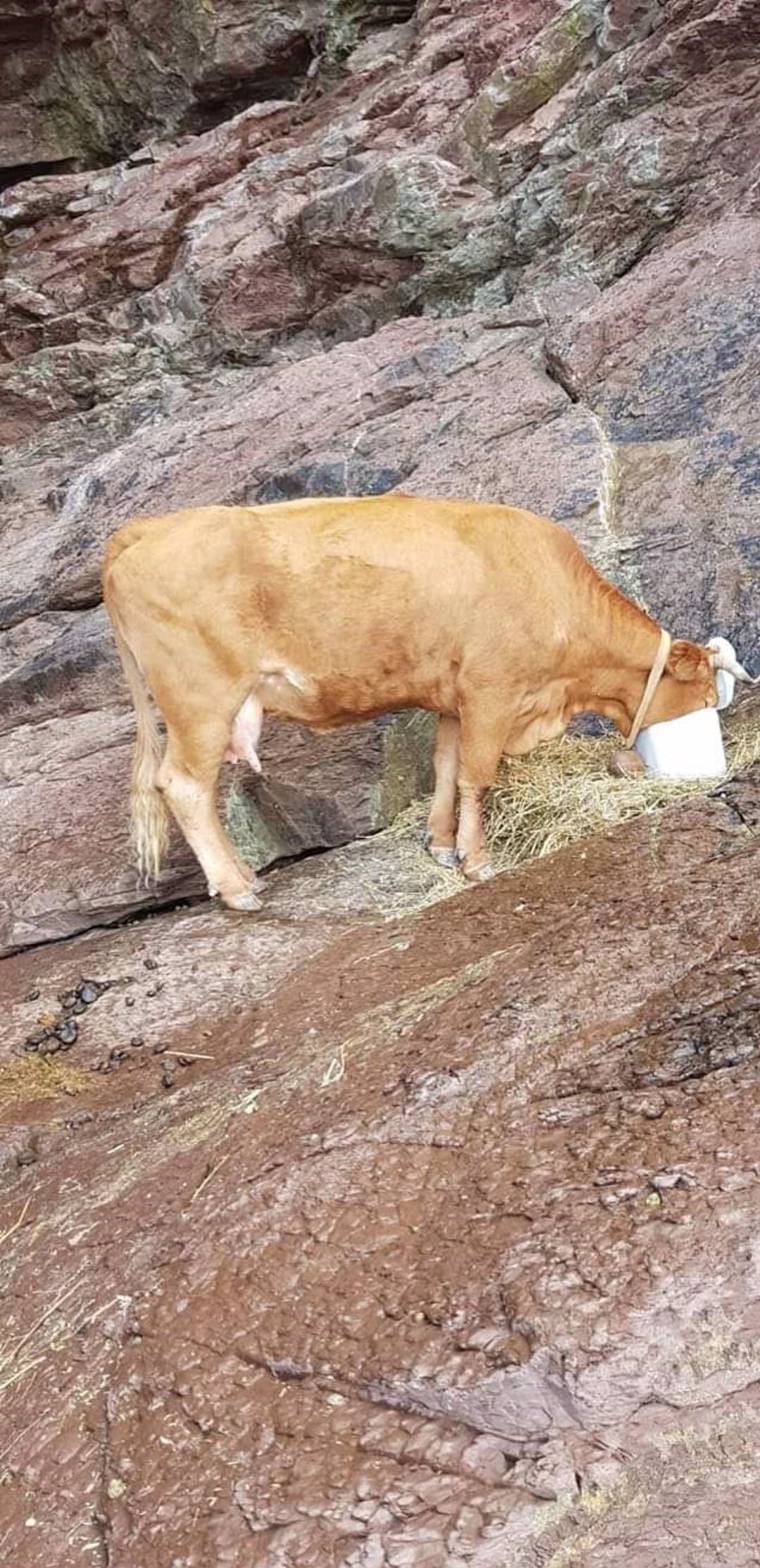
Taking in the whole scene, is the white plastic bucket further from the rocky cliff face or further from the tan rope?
the rocky cliff face

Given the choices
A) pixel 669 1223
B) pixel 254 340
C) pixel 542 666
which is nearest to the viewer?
pixel 669 1223

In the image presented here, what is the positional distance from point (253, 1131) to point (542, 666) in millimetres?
3128

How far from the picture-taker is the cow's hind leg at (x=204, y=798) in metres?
6.41

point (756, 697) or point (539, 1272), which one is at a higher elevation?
point (539, 1272)

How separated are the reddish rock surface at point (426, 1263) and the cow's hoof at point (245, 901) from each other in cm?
119

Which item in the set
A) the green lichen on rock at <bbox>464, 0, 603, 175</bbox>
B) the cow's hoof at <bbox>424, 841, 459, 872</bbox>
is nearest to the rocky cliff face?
the green lichen on rock at <bbox>464, 0, 603, 175</bbox>

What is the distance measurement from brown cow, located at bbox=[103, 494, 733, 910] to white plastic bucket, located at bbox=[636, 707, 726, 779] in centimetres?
14

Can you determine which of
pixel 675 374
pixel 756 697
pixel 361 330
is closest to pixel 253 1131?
pixel 756 697

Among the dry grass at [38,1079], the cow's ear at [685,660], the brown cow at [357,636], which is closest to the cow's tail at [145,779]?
the brown cow at [357,636]

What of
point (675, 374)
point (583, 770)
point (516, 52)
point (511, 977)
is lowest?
point (583, 770)

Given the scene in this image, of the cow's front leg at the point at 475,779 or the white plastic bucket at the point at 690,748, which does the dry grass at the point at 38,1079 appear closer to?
the cow's front leg at the point at 475,779

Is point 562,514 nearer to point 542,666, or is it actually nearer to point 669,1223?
point 542,666

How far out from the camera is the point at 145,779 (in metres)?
6.75

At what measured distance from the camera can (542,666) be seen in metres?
6.52
